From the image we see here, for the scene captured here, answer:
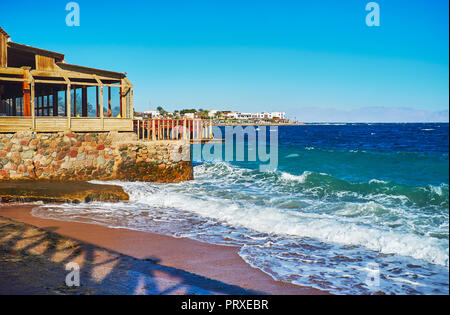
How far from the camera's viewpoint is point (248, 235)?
923cm

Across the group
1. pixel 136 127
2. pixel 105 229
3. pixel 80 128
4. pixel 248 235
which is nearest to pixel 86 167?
pixel 80 128

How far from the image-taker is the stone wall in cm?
1452

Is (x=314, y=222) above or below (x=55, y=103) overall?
below

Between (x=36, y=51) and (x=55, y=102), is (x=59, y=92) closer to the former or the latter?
(x=55, y=102)

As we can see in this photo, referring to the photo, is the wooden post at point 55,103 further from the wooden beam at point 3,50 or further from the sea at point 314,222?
the sea at point 314,222

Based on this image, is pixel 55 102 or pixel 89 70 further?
pixel 55 102

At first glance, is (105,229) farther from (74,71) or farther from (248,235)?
(74,71)

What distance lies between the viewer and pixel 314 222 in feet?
32.0

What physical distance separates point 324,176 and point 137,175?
356 inches

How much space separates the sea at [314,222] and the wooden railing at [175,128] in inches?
87.3

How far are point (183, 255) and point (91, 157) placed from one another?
9654 millimetres

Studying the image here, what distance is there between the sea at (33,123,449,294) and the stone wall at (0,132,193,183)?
101 centimetres

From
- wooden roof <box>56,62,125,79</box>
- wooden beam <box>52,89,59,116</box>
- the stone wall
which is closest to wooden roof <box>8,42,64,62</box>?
wooden roof <box>56,62,125,79</box>

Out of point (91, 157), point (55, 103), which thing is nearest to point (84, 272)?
point (91, 157)
